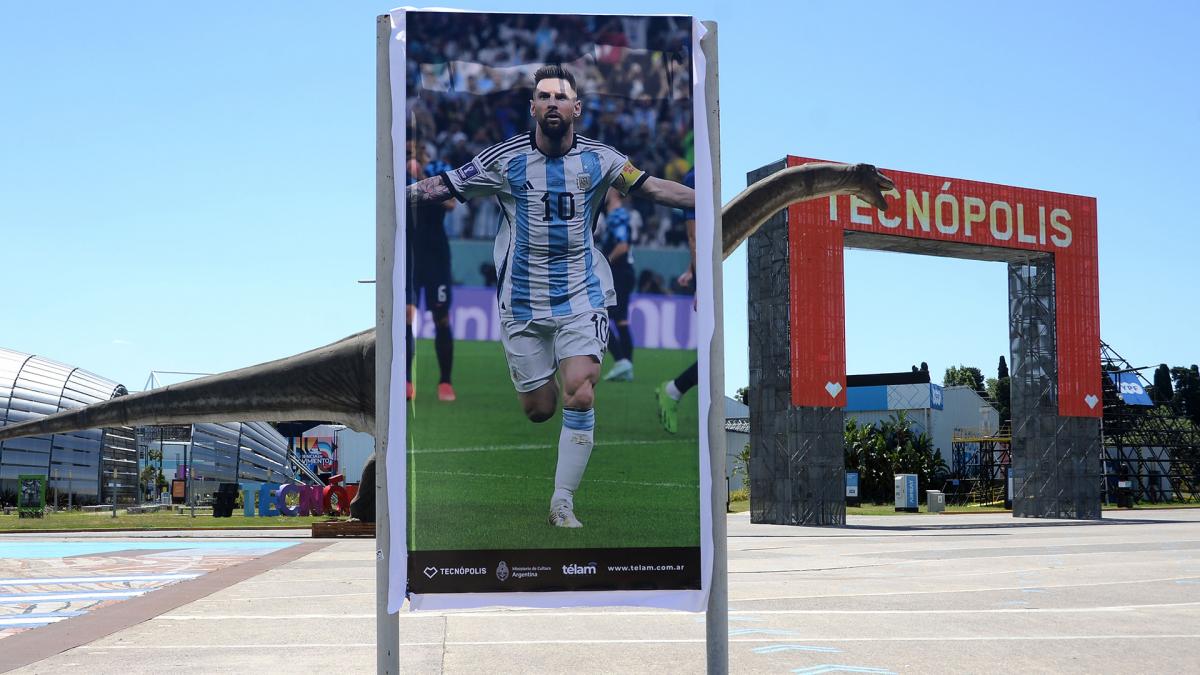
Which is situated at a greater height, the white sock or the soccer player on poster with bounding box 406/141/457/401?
the soccer player on poster with bounding box 406/141/457/401

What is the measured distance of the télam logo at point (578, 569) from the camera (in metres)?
4.38

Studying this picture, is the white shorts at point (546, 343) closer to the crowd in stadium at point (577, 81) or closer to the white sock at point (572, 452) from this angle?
the white sock at point (572, 452)

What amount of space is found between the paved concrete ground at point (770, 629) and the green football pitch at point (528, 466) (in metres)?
2.78

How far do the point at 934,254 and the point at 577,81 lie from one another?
34.3 m

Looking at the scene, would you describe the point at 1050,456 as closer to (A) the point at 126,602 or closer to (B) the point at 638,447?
(A) the point at 126,602

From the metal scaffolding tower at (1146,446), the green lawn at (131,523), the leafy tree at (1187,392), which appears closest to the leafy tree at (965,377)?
the leafy tree at (1187,392)

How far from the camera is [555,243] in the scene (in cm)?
456

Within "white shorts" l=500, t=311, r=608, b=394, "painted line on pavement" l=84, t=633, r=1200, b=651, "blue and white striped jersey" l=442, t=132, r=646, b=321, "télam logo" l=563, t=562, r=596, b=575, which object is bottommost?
"painted line on pavement" l=84, t=633, r=1200, b=651

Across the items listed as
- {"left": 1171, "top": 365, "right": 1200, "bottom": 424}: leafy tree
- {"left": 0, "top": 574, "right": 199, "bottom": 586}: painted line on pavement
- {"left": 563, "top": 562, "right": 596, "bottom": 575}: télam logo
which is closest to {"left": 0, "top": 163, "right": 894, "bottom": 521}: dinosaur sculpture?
{"left": 0, "top": 574, "right": 199, "bottom": 586}: painted line on pavement

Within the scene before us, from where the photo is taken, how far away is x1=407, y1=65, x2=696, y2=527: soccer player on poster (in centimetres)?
450

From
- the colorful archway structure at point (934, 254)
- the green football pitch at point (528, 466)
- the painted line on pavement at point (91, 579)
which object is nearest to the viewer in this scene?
the green football pitch at point (528, 466)

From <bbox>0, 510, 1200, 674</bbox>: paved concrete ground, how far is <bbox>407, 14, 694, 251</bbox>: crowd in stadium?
3.63 metres

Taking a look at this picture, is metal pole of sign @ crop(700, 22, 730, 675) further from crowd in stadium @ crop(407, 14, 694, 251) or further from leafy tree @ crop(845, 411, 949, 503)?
leafy tree @ crop(845, 411, 949, 503)

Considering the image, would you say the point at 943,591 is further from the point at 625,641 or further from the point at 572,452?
the point at 572,452
